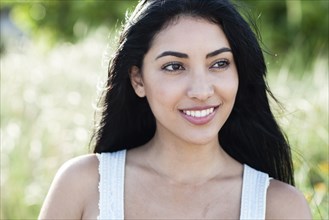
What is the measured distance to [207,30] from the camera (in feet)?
10.2

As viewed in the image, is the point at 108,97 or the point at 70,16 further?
the point at 70,16

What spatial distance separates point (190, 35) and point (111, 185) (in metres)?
0.59

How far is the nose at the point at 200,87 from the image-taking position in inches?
119

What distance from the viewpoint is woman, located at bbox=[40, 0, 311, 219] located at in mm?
3086

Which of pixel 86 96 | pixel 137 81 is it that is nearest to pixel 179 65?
pixel 137 81

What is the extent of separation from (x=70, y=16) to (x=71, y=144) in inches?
186

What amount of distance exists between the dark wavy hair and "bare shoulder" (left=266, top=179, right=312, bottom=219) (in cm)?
25

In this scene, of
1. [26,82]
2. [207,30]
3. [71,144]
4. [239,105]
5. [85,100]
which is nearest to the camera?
[207,30]

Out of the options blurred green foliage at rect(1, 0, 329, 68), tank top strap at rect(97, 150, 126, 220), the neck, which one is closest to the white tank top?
tank top strap at rect(97, 150, 126, 220)

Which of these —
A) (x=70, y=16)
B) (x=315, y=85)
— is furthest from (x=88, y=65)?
(x=70, y=16)

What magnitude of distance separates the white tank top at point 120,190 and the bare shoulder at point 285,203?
0.08ft

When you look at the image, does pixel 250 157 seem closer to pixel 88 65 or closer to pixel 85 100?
pixel 85 100

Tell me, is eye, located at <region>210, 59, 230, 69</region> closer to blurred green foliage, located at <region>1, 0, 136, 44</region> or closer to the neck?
the neck

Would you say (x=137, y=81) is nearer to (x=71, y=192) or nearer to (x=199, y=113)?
(x=199, y=113)
